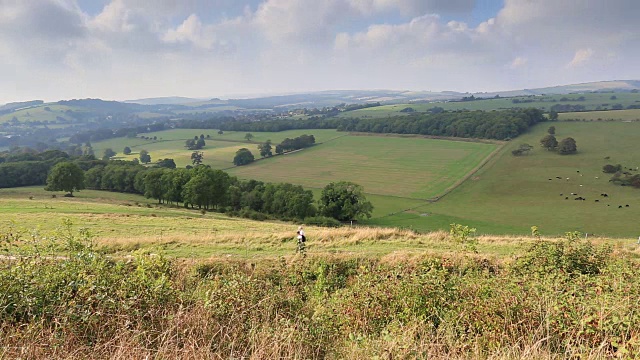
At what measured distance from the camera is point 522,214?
212ft

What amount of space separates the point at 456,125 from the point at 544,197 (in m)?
72.4

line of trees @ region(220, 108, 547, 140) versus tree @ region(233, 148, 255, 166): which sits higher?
line of trees @ region(220, 108, 547, 140)

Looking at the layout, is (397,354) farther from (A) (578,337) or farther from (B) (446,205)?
(B) (446,205)

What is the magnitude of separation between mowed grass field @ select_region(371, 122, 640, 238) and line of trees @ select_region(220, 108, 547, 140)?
18.5 m

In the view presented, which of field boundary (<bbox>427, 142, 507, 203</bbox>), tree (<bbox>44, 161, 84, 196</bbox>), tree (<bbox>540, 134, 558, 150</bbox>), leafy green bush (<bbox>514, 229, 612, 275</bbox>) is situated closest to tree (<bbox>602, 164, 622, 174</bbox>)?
tree (<bbox>540, 134, 558, 150</bbox>)

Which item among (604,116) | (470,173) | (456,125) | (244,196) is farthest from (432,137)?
(244,196)

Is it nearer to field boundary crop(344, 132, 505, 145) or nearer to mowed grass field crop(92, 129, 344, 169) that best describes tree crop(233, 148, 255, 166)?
mowed grass field crop(92, 129, 344, 169)

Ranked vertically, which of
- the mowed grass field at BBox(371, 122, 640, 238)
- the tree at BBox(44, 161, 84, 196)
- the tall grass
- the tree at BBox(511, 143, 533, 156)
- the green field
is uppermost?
the green field

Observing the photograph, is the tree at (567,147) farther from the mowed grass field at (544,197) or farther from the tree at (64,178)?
the tree at (64,178)

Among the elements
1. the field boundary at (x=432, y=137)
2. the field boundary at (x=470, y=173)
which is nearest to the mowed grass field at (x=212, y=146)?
the field boundary at (x=432, y=137)

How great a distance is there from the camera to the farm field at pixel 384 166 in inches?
3438

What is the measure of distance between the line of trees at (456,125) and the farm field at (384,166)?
29.6ft

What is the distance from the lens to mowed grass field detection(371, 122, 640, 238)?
192 feet

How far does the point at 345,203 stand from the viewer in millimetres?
64688
